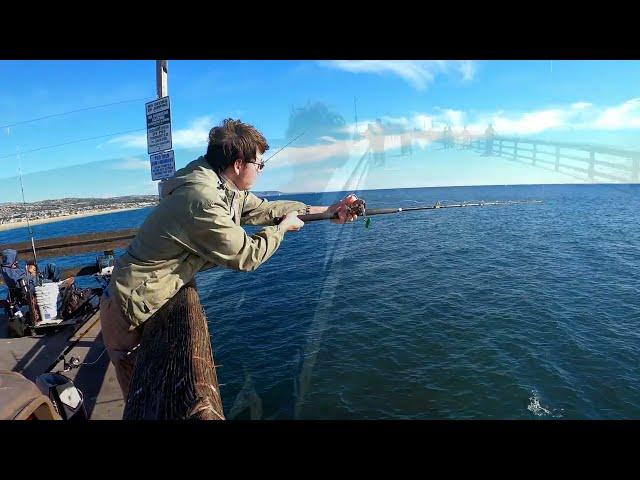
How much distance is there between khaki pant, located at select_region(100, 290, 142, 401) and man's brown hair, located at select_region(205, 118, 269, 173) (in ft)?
4.36

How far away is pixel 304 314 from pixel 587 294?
1735 cm

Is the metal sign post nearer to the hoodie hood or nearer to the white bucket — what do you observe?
the white bucket

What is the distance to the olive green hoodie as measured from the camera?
2.63 m

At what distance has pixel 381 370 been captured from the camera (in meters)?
15.0

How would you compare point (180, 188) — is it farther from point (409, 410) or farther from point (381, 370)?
point (381, 370)

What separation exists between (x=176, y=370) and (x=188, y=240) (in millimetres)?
1011

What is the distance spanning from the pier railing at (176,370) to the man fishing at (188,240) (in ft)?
0.74

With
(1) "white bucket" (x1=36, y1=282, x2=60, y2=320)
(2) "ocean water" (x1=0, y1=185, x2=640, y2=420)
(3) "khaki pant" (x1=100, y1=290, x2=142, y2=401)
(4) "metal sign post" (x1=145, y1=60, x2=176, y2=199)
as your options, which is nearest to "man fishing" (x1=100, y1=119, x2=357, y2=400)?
(3) "khaki pant" (x1=100, y1=290, x2=142, y2=401)

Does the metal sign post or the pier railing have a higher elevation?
the metal sign post

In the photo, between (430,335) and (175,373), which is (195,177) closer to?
(175,373)

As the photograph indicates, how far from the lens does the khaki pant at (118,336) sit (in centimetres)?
300

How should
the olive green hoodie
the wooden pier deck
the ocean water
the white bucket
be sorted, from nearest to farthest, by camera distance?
the olive green hoodie → the wooden pier deck → the white bucket → the ocean water
